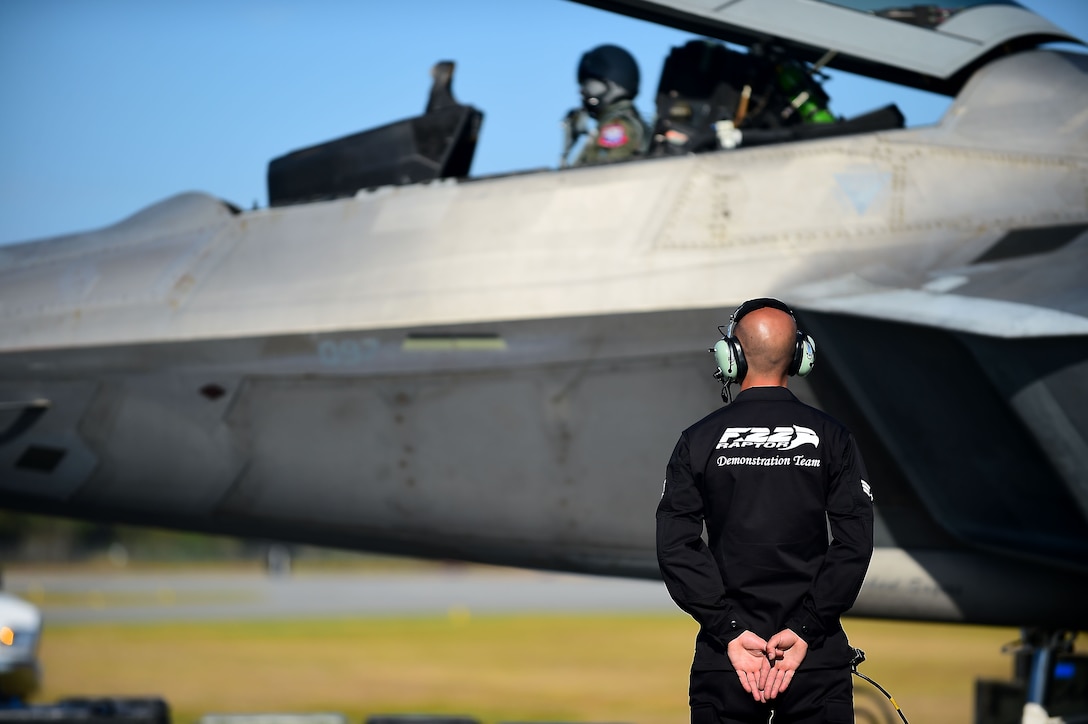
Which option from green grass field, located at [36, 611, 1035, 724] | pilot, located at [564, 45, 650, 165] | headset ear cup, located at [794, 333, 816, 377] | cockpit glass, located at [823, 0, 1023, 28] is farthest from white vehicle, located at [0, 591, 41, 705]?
headset ear cup, located at [794, 333, 816, 377]

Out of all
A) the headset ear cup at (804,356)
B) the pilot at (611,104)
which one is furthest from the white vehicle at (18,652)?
the headset ear cup at (804,356)

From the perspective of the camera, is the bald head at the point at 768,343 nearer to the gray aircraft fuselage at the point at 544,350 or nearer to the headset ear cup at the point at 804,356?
the headset ear cup at the point at 804,356

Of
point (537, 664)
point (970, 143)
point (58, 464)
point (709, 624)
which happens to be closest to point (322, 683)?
point (537, 664)

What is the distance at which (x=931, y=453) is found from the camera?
199 inches

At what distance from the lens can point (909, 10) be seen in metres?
5.76

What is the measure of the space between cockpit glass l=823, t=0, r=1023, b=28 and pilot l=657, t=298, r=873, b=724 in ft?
11.6

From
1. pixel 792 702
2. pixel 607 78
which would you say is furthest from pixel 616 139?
pixel 792 702

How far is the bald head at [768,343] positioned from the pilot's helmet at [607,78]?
3779 mm

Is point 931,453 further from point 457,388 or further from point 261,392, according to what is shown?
point 261,392

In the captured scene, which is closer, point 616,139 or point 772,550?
point 772,550

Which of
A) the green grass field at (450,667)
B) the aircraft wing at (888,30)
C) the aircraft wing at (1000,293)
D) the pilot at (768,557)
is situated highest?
the aircraft wing at (888,30)

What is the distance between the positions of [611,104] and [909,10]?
169 centimetres

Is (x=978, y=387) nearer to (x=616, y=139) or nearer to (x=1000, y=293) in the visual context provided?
(x=1000, y=293)

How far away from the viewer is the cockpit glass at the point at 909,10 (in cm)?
575
